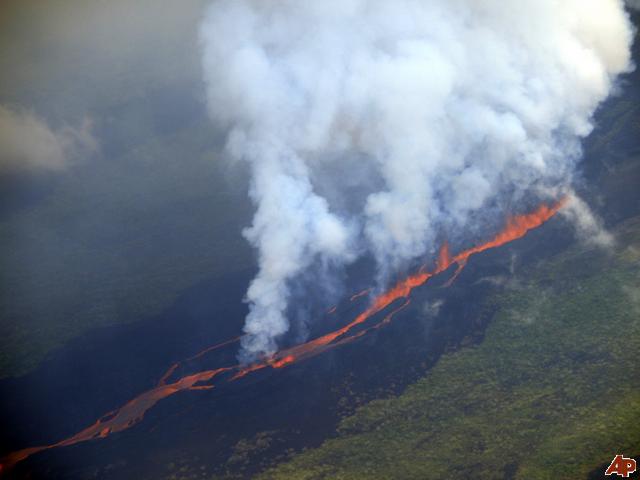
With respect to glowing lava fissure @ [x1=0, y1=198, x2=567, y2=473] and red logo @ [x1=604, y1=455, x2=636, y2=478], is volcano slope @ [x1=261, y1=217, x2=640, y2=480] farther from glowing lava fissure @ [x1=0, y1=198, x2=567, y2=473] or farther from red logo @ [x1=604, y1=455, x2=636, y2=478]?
glowing lava fissure @ [x1=0, y1=198, x2=567, y2=473]

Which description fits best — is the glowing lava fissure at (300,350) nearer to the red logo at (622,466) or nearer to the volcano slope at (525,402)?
the volcano slope at (525,402)

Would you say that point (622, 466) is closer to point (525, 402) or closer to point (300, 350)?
point (525, 402)

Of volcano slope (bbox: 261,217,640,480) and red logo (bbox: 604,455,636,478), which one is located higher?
volcano slope (bbox: 261,217,640,480)

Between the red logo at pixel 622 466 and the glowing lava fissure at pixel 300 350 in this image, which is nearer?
the red logo at pixel 622 466

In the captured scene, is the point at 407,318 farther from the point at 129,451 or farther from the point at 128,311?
the point at 128,311

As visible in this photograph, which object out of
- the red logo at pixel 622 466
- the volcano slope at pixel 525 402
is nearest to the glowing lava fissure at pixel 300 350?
the volcano slope at pixel 525 402

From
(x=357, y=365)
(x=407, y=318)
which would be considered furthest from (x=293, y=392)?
(x=407, y=318)

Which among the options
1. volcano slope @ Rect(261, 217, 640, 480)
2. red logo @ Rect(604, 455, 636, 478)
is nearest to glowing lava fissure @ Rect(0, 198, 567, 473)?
volcano slope @ Rect(261, 217, 640, 480)

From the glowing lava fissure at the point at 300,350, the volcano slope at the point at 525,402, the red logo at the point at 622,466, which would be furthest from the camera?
the glowing lava fissure at the point at 300,350
